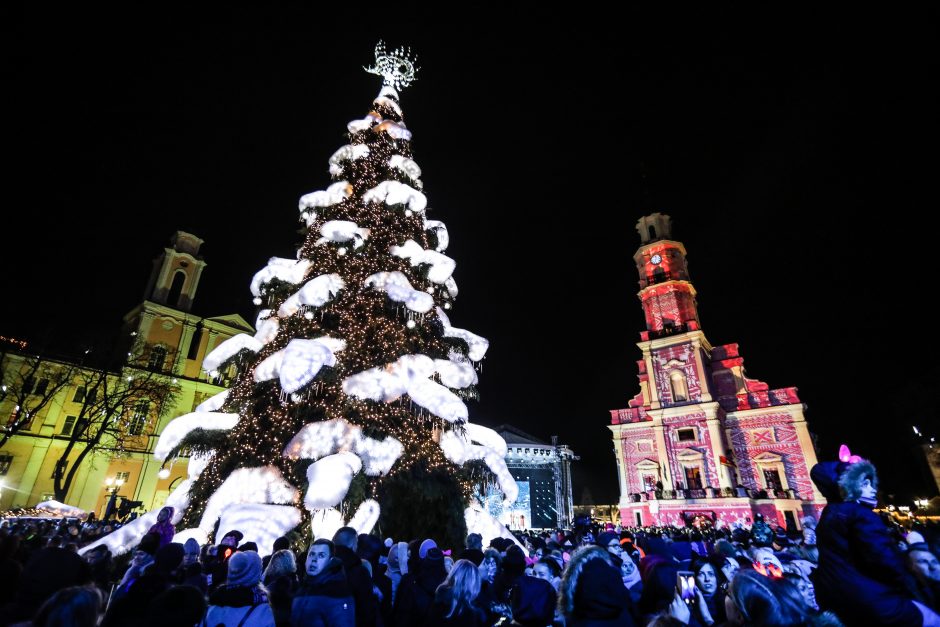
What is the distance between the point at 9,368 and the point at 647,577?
36.3m

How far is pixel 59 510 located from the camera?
703 inches

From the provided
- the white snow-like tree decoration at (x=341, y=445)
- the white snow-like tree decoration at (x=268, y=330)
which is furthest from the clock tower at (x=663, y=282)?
the white snow-like tree decoration at (x=268, y=330)

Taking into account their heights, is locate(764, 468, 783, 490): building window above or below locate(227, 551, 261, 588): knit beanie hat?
above

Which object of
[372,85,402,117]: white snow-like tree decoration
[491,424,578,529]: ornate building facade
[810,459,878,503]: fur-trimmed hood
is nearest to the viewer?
[810,459,878,503]: fur-trimmed hood

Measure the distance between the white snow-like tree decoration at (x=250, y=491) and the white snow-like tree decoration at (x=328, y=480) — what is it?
79cm

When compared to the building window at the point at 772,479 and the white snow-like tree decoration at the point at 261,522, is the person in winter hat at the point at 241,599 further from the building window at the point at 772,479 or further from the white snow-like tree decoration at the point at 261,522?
the building window at the point at 772,479

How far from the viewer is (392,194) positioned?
11.6 metres

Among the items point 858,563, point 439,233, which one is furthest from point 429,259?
point 858,563

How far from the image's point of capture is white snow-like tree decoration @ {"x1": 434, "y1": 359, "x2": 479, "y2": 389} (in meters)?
9.88

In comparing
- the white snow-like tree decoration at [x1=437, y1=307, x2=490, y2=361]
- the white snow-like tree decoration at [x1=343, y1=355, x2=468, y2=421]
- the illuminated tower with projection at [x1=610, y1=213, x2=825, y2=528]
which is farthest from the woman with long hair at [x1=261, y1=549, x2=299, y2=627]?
the illuminated tower with projection at [x1=610, y1=213, x2=825, y2=528]

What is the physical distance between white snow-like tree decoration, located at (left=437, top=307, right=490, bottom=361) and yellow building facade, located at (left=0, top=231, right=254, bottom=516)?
626 inches

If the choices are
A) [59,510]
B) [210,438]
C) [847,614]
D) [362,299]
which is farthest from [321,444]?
[59,510]

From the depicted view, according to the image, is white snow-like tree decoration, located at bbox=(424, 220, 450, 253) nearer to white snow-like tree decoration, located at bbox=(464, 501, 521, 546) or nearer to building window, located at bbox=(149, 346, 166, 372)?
white snow-like tree decoration, located at bbox=(464, 501, 521, 546)

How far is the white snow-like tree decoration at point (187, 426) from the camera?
8.46 meters
